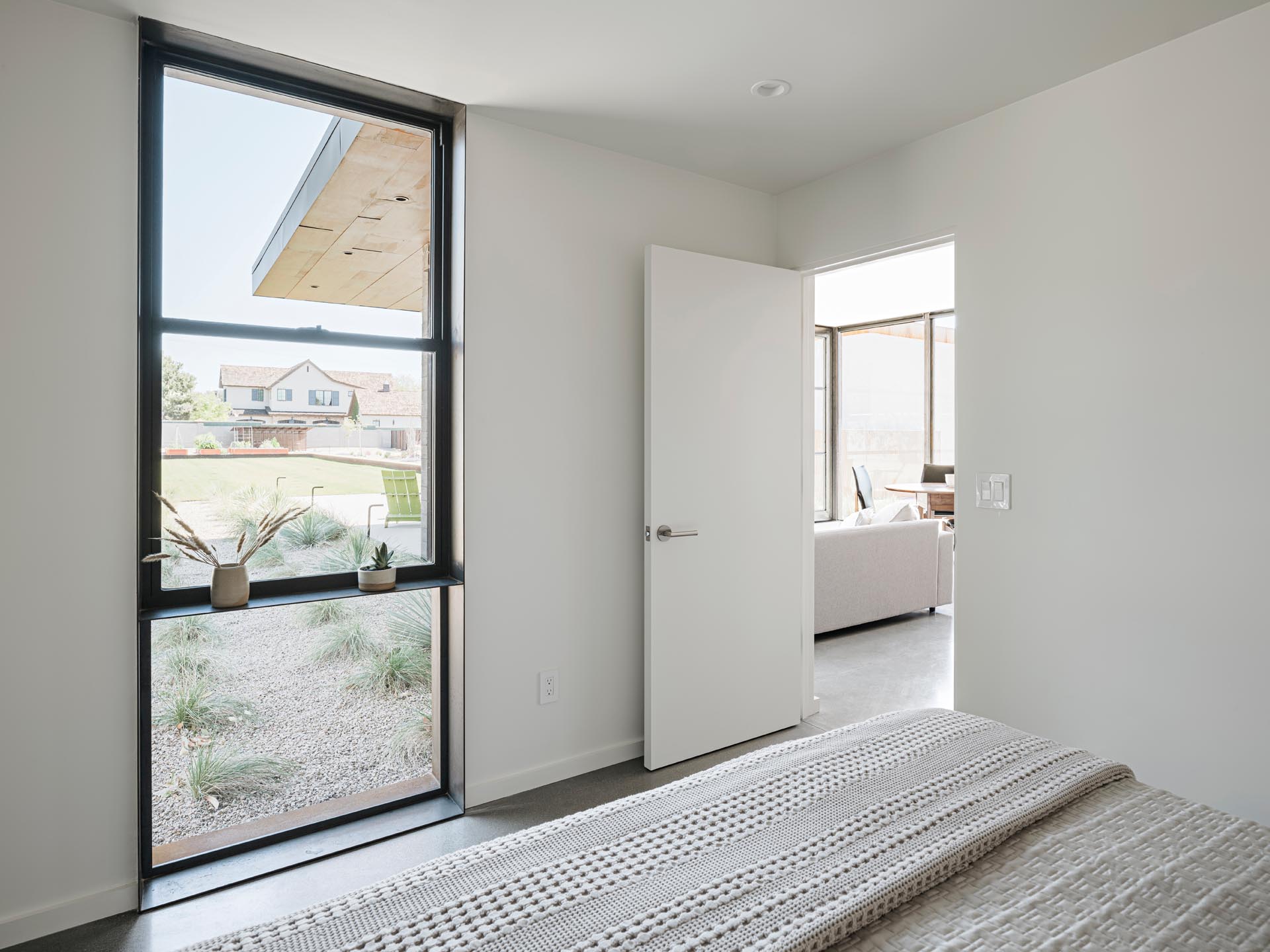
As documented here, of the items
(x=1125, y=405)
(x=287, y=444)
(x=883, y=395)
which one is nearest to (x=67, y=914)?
(x=287, y=444)

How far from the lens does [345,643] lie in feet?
8.12

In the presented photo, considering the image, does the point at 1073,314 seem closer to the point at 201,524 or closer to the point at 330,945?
the point at 330,945

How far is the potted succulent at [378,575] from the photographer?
7.79ft

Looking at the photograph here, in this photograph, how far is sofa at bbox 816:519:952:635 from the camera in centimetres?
455

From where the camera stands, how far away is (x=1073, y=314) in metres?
2.27

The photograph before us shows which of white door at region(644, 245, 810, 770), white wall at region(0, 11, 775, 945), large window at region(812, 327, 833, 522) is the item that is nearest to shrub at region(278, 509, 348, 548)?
white wall at region(0, 11, 775, 945)

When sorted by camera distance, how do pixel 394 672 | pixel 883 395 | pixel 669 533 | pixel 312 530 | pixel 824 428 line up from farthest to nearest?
pixel 824 428
pixel 883 395
pixel 669 533
pixel 394 672
pixel 312 530

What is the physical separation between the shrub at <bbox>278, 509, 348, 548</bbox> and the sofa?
2.94 meters

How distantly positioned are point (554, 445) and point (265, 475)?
0.97 metres

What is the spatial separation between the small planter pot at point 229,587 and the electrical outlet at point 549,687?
3.46 ft

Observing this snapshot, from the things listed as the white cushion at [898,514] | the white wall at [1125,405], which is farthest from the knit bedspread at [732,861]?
the white cushion at [898,514]

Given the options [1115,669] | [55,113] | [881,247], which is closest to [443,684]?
[55,113]

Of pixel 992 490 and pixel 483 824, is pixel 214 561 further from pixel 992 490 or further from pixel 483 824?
pixel 992 490

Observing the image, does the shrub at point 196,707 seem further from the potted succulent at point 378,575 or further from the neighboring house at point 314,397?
the neighboring house at point 314,397
